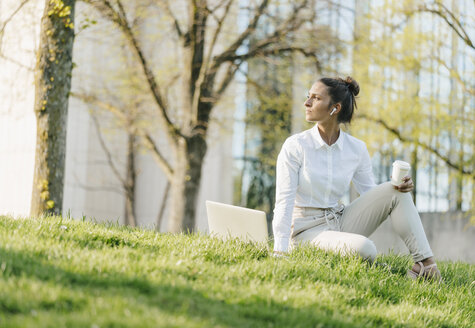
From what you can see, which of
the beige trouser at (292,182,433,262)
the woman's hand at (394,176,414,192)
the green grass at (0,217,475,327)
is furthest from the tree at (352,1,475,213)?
the green grass at (0,217,475,327)

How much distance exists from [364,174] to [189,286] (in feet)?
8.12

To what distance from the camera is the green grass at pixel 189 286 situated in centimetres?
300

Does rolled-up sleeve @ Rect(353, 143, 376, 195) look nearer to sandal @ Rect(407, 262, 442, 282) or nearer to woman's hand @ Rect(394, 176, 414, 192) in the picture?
woman's hand @ Rect(394, 176, 414, 192)

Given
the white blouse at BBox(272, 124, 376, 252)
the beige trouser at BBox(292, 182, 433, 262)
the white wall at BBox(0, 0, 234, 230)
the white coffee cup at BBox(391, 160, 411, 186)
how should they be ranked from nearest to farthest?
the white coffee cup at BBox(391, 160, 411, 186), the beige trouser at BBox(292, 182, 433, 262), the white blouse at BBox(272, 124, 376, 252), the white wall at BBox(0, 0, 234, 230)

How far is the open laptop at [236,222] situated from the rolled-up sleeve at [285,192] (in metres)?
0.12

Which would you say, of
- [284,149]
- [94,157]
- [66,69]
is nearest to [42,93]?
[66,69]

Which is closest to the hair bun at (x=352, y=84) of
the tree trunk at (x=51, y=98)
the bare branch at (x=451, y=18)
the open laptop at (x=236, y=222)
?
the open laptop at (x=236, y=222)

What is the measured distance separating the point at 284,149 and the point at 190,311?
2242 millimetres

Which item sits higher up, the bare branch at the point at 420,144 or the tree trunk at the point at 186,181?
the bare branch at the point at 420,144

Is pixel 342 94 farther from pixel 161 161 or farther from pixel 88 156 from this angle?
pixel 88 156

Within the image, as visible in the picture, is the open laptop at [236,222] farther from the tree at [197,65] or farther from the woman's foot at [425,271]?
the tree at [197,65]

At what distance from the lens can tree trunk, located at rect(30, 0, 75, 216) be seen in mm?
7398

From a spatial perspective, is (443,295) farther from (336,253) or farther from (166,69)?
(166,69)

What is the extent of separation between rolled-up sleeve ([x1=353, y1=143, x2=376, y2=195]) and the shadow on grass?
2.02 metres
